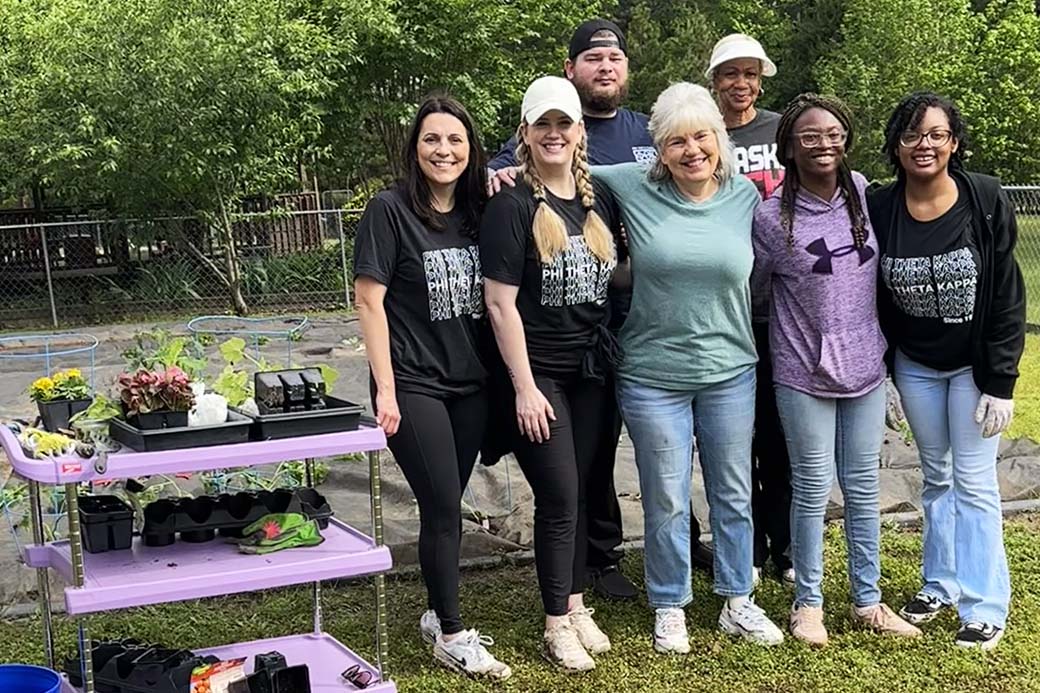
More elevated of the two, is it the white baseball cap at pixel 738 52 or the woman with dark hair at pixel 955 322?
the white baseball cap at pixel 738 52

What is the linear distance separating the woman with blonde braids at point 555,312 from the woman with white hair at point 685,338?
127 millimetres

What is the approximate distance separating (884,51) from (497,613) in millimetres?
21147

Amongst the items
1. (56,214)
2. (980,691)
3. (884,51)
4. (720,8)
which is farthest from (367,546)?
(720,8)

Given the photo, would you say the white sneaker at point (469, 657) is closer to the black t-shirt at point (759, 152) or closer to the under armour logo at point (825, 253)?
the under armour logo at point (825, 253)

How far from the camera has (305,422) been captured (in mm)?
3121

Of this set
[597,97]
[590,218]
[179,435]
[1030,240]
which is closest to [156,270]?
[1030,240]

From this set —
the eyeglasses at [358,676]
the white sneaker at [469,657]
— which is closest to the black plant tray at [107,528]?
the eyeglasses at [358,676]

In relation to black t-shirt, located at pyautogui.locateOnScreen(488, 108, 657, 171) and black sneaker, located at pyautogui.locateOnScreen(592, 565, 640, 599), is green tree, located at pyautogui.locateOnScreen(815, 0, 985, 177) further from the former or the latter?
black sneaker, located at pyautogui.locateOnScreen(592, 565, 640, 599)

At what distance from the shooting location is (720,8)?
2839 cm

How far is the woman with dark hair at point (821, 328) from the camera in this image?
3.69m

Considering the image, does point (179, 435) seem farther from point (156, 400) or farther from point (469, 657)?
point (469, 657)

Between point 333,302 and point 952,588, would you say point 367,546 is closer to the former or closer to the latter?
point 952,588

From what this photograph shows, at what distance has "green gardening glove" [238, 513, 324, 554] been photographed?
3240mm

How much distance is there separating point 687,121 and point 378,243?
1.05 metres
